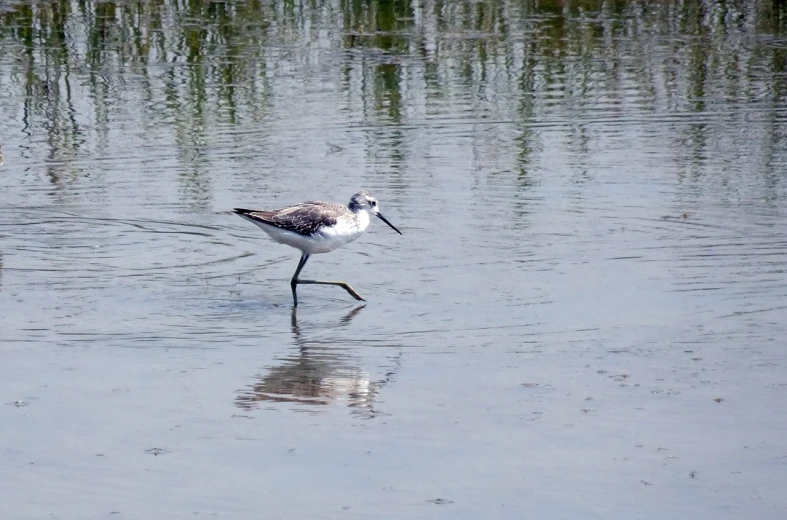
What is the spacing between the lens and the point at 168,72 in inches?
711

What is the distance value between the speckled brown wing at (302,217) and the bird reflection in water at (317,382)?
149 centimetres

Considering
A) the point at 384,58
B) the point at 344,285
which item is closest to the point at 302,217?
the point at 344,285

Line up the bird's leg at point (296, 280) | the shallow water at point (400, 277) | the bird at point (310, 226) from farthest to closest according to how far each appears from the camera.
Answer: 1. the bird at point (310, 226)
2. the bird's leg at point (296, 280)
3. the shallow water at point (400, 277)

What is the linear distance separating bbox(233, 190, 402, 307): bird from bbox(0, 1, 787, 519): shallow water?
0.37 meters

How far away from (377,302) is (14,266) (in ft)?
9.84

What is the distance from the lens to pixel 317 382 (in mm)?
8109

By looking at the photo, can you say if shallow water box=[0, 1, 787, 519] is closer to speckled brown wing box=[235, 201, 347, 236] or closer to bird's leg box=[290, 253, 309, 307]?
bird's leg box=[290, 253, 309, 307]

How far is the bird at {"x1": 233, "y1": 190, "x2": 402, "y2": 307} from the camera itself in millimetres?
10148

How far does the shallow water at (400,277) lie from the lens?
22.1ft

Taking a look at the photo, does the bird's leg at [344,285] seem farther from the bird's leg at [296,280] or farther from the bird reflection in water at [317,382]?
the bird reflection in water at [317,382]

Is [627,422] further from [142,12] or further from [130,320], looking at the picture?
[142,12]

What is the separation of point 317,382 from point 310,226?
2266 millimetres

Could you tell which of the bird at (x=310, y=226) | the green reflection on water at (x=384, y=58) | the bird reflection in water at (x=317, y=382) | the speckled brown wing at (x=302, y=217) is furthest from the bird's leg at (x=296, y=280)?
the green reflection on water at (x=384, y=58)

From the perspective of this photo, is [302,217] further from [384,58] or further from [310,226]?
[384,58]
